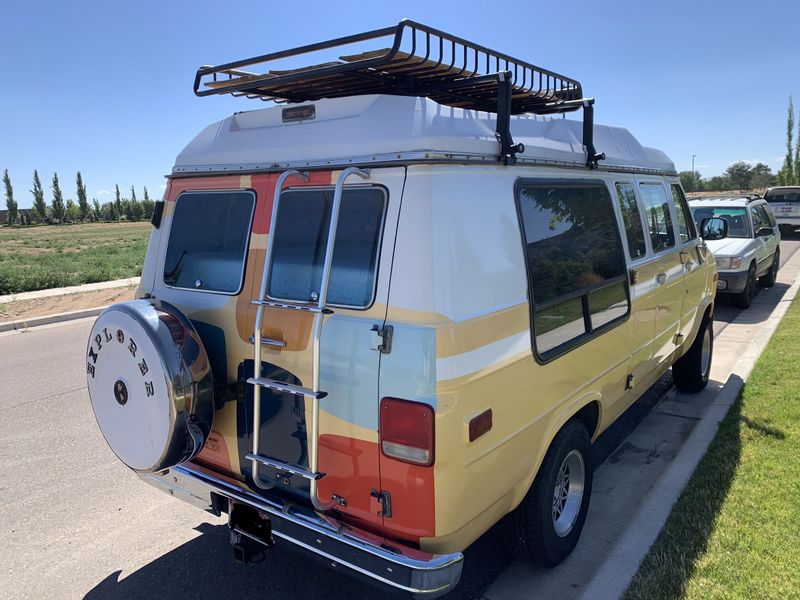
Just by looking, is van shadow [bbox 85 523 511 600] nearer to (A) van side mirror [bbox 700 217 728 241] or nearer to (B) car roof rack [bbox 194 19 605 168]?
(B) car roof rack [bbox 194 19 605 168]

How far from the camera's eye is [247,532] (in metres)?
2.83

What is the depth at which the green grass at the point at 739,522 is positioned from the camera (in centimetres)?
297

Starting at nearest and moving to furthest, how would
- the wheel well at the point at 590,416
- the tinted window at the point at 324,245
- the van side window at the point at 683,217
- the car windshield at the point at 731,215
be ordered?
the tinted window at the point at 324,245
the wheel well at the point at 590,416
the van side window at the point at 683,217
the car windshield at the point at 731,215

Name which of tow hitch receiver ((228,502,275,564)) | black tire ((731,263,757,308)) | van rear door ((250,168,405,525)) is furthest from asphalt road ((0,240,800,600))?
black tire ((731,263,757,308))

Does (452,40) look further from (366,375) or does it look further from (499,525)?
(499,525)

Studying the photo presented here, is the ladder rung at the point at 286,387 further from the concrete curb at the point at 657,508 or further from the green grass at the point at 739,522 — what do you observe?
the green grass at the point at 739,522

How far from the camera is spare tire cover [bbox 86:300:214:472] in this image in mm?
2676

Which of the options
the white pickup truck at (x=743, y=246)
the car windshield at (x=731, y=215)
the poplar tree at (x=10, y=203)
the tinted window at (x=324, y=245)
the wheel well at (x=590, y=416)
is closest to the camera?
the tinted window at (x=324, y=245)

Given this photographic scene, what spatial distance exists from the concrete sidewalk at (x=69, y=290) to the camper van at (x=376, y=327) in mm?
11465

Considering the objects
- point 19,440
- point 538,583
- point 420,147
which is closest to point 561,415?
point 538,583

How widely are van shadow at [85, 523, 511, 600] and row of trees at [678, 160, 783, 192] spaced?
215 ft

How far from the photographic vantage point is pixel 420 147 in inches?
95.1

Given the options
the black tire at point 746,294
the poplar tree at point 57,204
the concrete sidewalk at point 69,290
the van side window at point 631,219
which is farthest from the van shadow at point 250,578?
the poplar tree at point 57,204

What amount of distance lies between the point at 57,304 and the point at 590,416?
466 inches
